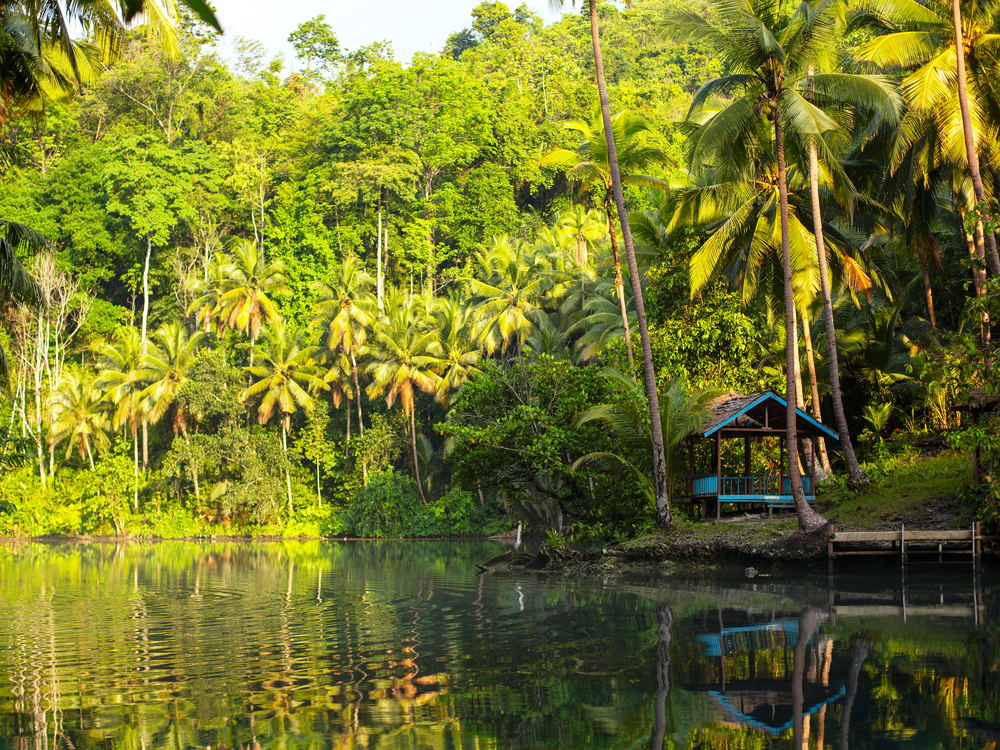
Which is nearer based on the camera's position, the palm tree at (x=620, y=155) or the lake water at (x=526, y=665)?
the lake water at (x=526, y=665)

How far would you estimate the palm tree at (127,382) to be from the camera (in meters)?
48.5

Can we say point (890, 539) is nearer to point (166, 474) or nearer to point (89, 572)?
point (89, 572)

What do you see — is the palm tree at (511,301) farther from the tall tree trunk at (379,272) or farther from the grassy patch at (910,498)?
the grassy patch at (910,498)

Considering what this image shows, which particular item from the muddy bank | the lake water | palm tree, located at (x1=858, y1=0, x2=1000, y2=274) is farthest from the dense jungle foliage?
the lake water

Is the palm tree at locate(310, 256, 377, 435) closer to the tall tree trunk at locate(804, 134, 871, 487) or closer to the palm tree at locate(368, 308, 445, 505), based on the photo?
the palm tree at locate(368, 308, 445, 505)

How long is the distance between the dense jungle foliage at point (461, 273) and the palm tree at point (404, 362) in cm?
15

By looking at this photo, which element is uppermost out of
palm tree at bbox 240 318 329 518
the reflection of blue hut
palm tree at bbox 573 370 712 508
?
palm tree at bbox 240 318 329 518

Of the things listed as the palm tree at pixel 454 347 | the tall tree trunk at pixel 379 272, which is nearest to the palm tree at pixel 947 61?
the palm tree at pixel 454 347

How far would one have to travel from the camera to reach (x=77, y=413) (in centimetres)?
5000

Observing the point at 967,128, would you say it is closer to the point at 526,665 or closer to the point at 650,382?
the point at 650,382

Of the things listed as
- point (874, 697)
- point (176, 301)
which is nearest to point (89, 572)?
point (874, 697)

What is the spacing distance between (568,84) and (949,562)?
48.5 metres

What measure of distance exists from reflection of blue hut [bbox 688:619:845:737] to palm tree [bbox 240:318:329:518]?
38731 mm

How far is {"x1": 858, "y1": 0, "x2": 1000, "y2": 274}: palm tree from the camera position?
2119 centimetres
